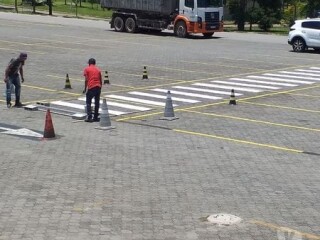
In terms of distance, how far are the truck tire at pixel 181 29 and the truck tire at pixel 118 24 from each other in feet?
14.9

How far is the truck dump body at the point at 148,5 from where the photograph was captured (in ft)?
158

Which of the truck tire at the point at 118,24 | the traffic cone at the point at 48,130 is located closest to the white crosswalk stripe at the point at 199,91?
the traffic cone at the point at 48,130

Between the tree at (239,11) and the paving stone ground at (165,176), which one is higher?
the tree at (239,11)

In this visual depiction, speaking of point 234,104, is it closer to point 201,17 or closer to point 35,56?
point 35,56

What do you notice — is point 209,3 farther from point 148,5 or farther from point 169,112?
point 169,112

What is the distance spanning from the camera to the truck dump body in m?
48.2

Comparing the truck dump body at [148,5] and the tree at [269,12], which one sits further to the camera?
the tree at [269,12]

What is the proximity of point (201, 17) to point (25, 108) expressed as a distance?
27.5m

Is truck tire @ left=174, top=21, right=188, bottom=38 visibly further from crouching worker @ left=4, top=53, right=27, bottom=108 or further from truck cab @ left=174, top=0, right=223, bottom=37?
crouching worker @ left=4, top=53, right=27, bottom=108

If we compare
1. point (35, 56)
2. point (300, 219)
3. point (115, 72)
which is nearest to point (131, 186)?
point (300, 219)

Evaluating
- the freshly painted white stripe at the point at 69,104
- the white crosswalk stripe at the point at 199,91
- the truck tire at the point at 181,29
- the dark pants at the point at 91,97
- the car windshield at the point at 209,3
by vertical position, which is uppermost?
the car windshield at the point at 209,3

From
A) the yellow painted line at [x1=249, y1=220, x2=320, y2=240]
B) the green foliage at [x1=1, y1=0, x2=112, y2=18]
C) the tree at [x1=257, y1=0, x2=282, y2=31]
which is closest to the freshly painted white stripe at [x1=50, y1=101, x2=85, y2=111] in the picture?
the yellow painted line at [x1=249, y1=220, x2=320, y2=240]

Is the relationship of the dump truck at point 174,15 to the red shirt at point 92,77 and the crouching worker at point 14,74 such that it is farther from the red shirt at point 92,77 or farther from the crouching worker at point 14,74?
the red shirt at point 92,77

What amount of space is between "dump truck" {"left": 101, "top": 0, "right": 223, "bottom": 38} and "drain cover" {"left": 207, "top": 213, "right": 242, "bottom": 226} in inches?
1450
